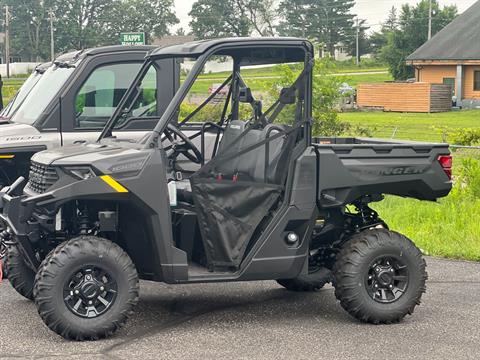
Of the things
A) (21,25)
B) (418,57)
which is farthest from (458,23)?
(21,25)

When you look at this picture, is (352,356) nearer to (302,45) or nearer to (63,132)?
(302,45)

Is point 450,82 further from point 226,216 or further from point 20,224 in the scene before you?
point 20,224

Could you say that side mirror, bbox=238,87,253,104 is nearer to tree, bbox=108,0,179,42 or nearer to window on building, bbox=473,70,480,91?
window on building, bbox=473,70,480,91

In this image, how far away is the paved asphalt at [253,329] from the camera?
6.90 meters

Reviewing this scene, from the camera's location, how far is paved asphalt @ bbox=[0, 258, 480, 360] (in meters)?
6.90

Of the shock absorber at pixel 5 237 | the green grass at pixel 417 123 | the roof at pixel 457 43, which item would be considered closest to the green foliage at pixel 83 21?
the roof at pixel 457 43

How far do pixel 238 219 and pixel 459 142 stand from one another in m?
15.7

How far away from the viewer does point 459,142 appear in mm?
22422

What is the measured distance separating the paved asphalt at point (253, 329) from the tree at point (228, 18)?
44.8m

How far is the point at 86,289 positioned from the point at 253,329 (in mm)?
1350

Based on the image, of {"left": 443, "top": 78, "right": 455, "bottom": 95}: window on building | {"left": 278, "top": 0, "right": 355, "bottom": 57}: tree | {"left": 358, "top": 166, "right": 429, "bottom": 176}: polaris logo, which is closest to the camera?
{"left": 358, "top": 166, "right": 429, "bottom": 176}: polaris logo

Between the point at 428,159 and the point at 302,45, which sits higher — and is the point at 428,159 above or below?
below

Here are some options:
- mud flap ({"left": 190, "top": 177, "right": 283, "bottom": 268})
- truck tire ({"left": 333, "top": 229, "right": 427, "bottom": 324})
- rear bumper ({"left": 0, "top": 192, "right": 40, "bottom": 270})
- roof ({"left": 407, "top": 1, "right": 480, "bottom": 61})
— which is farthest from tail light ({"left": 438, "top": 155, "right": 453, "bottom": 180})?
roof ({"left": 407, "top": 1, "right": 480, "bottom": 61})

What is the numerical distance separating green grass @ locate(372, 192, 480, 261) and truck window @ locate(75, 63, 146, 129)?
12.5 ft
